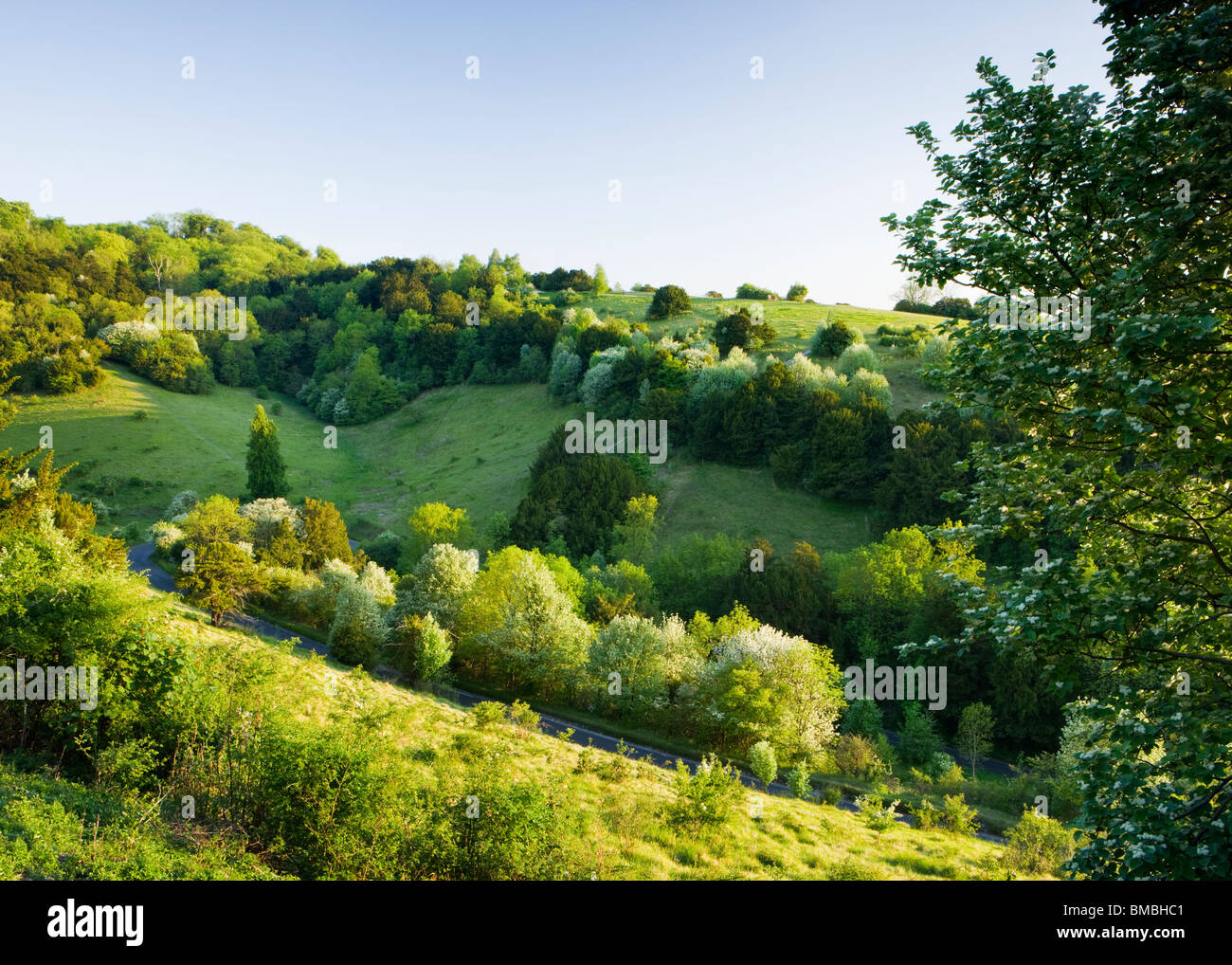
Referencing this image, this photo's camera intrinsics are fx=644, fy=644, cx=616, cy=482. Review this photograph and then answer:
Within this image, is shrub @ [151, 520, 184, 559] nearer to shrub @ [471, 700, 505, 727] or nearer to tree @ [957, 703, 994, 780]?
shrub @ [471, 700, 505, 727]

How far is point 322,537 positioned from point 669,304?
2551 inches

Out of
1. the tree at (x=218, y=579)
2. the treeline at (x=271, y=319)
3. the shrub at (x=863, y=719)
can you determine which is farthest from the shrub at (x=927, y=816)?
the treeline at (x=271, y=319)

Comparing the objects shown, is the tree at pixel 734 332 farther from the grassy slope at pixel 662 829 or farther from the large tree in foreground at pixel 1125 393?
the large tree in foreground at pixel 1125 393

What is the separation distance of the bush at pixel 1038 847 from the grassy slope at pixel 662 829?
654 millimetres

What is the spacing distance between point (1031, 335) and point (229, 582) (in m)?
33.9

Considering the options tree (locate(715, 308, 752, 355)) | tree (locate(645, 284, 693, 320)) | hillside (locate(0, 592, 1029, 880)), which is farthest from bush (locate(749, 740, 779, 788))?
tree (locate(645, 284, 693, 320))

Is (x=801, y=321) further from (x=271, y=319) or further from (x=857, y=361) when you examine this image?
(x=271, y=319)

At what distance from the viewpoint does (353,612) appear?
33.3 metres

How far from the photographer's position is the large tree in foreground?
270 inches

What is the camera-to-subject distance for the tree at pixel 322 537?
47938 millimetres

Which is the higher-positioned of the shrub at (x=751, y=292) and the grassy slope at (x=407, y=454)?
the shrub at (x=751, y=292)

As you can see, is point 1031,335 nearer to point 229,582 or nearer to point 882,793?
point 882,793

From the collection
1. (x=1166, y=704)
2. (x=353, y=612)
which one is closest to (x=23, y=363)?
(x=353, y=612)
